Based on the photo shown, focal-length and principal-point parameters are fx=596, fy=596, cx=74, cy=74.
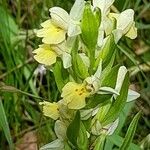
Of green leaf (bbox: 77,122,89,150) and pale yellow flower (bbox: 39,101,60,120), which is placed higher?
pale yellow flower (bbox: 39,101,60,120)

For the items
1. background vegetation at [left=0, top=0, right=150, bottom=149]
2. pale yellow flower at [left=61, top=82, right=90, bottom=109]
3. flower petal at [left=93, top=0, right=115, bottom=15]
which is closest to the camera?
pale yellow flower at [left=61, top=82, right=90, bottom=109]

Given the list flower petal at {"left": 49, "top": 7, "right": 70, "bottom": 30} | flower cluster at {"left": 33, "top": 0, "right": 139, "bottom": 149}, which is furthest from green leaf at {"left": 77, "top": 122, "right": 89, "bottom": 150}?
flower petal at {"left": 49, "top": 7, "right": 70, "bottom": 30}

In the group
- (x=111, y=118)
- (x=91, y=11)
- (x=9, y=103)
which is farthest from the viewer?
(x=9, y=103)

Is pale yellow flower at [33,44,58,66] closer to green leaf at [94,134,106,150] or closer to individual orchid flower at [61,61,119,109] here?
individual orchid flower at [61,61,119,109]

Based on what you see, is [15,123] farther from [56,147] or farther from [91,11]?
[91,11]

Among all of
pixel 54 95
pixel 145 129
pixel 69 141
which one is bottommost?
pixel 145 129

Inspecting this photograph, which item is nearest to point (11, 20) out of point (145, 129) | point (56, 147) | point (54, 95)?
point (54, 95)
